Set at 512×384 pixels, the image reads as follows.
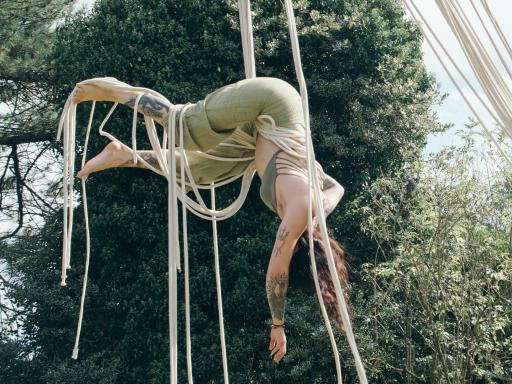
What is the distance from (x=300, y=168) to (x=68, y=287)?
618 cm

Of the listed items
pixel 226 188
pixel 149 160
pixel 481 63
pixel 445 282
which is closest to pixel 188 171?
pixel 149 160

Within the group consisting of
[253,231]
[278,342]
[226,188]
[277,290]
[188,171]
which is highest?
[226,188]

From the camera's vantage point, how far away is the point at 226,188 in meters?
8.48

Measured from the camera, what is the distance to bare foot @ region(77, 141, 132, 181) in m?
3.22

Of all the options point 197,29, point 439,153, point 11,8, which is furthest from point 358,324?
point 11,8

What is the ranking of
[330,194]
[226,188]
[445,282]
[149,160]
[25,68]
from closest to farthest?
[330,194], [149,160], [445,282], [226,188], [25,68]

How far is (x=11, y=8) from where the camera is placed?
1013 cm

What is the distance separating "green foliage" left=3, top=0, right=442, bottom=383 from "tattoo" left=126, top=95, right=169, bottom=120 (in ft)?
17.2

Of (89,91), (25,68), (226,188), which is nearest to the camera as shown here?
(89,91)

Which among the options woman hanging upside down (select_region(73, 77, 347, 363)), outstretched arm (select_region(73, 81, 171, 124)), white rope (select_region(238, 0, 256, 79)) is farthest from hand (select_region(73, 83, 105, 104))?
white rope (select_region(238, 0, 256, 79))

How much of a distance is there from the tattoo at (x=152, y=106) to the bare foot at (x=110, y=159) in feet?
0.61

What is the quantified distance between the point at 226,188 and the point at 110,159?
17.2 feet

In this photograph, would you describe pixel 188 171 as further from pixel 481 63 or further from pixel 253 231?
pixel 253 231

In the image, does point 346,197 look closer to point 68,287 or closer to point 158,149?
point 68,287
